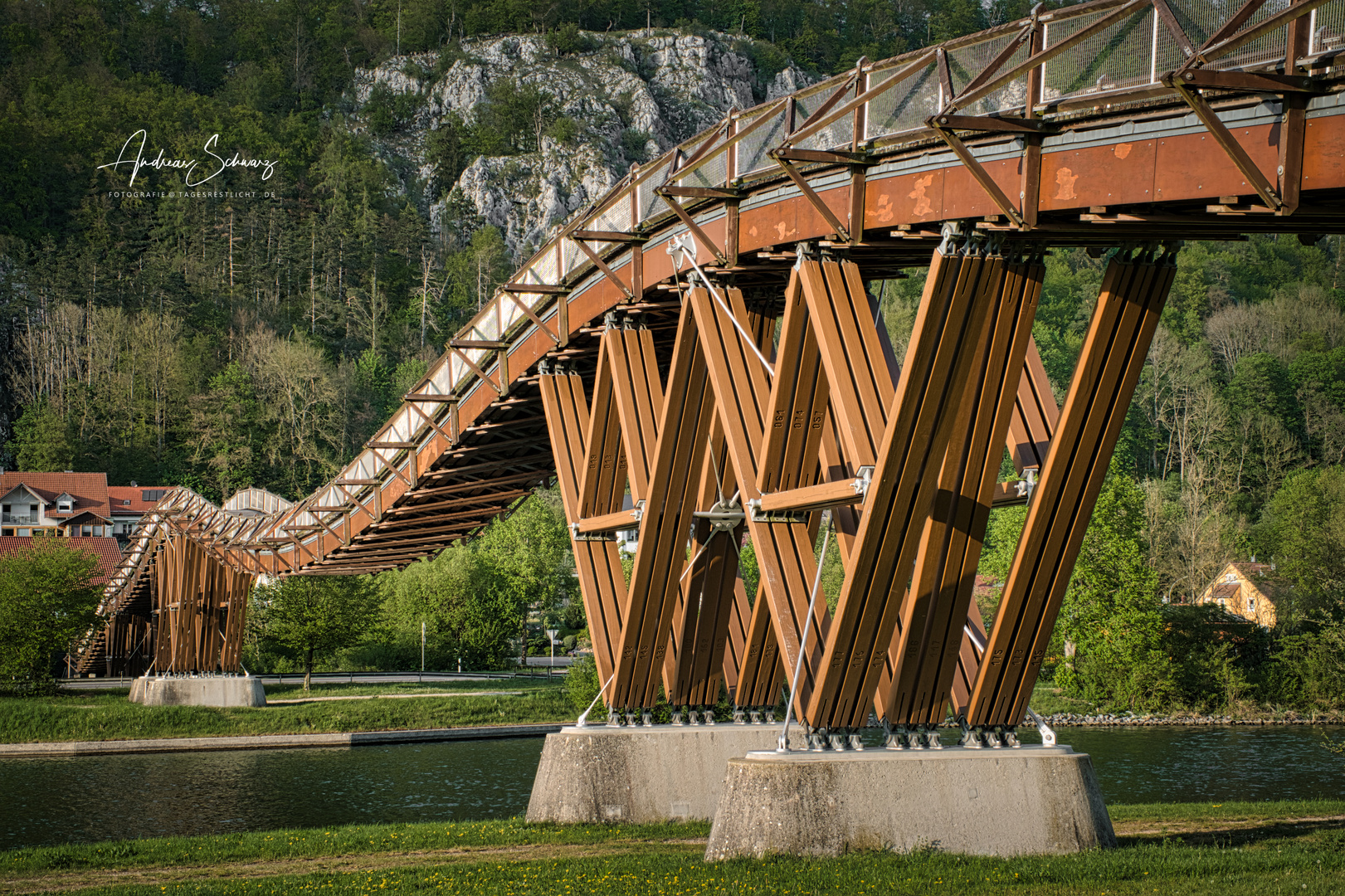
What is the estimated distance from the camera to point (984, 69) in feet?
42.2

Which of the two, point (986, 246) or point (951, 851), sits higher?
point (986, 246)

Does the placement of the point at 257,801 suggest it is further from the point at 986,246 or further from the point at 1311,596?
the point at 1311,596

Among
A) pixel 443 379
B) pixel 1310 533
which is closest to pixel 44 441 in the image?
pixel 1310 533

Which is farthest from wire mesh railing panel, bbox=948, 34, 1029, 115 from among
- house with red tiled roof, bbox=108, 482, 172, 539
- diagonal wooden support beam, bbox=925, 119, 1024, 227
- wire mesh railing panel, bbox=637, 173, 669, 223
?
house with red tiled roof, bbox=108, 482, 172, 539

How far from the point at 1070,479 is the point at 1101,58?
442cm

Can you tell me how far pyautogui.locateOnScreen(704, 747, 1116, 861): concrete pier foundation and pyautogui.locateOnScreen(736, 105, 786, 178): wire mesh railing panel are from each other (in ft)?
23.6

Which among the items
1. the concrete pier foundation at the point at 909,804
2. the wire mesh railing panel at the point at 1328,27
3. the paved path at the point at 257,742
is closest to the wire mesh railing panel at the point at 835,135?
the wire mesh railing panel at the point at 1328,27

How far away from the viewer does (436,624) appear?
80.3 m

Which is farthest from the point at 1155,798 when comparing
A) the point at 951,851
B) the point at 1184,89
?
the point at 1184,89

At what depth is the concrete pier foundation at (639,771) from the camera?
20.3 metres

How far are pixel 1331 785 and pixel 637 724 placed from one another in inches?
757

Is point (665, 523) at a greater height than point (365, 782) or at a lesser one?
greater

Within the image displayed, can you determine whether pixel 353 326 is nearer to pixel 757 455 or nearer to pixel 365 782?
pixel 365 782

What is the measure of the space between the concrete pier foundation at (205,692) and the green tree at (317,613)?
839 centimetres
